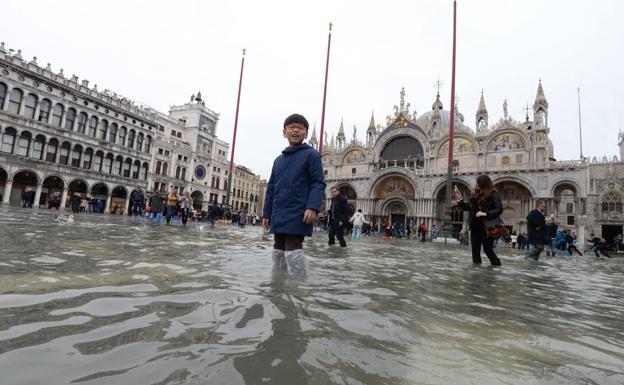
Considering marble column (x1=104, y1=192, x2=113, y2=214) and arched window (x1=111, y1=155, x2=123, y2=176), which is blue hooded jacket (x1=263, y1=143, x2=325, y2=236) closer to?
marble column (x1=104, y1=192, x2=113, y2=214)

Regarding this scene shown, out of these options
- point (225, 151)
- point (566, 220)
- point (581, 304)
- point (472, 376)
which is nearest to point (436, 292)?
point (581, 304)

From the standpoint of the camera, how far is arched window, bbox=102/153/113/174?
3725 centimetres

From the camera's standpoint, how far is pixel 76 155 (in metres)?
34.4

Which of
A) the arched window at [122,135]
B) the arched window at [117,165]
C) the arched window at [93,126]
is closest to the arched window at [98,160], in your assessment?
the arched window at [117,165]

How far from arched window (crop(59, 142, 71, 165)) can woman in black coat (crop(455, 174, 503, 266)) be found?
1514 inches

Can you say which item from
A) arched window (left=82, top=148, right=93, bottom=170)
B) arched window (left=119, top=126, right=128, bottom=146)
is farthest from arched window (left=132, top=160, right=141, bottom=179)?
arched window (left=82, top=148, right=93, bottom=170)

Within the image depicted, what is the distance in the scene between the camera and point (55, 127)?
32.0 m

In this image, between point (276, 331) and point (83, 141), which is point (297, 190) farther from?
point (83, 141)

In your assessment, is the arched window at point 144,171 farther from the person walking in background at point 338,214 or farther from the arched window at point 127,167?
the person walking in background at point 338,214

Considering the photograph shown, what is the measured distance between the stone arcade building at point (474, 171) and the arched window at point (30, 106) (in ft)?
101

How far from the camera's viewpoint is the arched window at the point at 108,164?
3725cm

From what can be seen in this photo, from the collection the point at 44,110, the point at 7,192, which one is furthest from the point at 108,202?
the point at 44,110

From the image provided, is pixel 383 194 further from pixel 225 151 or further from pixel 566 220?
pixel 225 151

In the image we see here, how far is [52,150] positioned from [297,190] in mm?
38174
